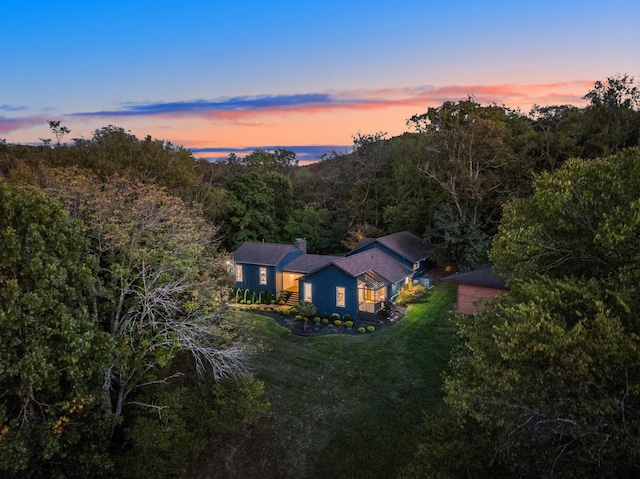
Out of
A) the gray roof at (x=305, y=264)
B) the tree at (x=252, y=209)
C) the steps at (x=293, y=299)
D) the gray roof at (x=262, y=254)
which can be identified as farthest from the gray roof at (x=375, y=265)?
the tree at (x=252, y=209)

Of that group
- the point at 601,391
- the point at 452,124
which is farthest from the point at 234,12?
the point at 601,391

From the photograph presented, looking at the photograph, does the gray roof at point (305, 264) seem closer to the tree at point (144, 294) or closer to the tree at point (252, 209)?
the tree at point (252, 209)

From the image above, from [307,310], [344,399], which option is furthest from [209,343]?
[307,310]

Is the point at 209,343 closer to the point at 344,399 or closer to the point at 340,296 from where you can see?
the point at 344,399

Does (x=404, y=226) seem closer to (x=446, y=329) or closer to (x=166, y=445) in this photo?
(x=446, y=329)

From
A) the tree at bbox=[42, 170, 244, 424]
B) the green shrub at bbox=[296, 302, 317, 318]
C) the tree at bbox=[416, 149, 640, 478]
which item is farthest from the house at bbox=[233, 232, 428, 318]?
the tree at bbox=[416, 149, 640, 478]

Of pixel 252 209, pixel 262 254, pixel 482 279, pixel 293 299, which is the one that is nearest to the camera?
pixel 482 279
